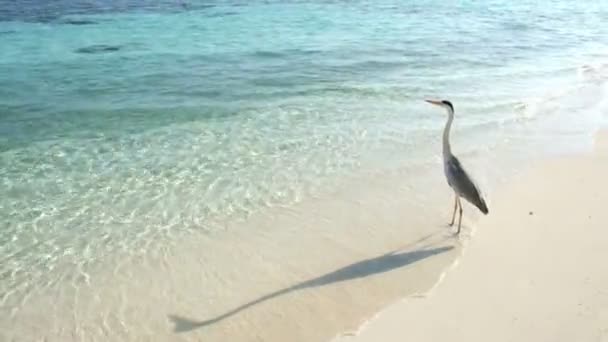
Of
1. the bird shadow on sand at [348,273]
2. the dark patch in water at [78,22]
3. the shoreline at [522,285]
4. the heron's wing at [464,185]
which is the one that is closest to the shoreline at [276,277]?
the bird shadow on sand at [348,273]

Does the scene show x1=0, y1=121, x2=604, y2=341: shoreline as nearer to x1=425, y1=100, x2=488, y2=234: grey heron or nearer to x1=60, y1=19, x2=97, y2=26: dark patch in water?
x1=425, y1=100, x2=488, y2=234: grey heron

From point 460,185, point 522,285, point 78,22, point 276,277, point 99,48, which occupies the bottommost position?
point 276,277

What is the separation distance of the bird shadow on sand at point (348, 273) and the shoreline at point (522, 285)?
1.52 feet

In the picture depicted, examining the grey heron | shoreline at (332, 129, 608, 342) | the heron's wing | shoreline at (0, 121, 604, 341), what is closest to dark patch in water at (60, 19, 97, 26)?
shoreline at (0, 121, 604, 341)

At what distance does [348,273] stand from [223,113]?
6295 mm

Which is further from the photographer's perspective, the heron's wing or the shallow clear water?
the shallow clear water

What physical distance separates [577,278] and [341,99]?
754cm

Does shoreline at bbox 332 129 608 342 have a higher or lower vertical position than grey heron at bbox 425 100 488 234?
lower

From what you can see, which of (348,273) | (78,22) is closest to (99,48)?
(78,22)

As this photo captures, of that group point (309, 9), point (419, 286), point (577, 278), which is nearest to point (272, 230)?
point (419, 286)

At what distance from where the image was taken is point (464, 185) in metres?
7.05

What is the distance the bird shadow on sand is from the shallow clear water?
1596 mm

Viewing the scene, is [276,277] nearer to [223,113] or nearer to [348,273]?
[348,273]

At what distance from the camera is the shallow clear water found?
772cm
